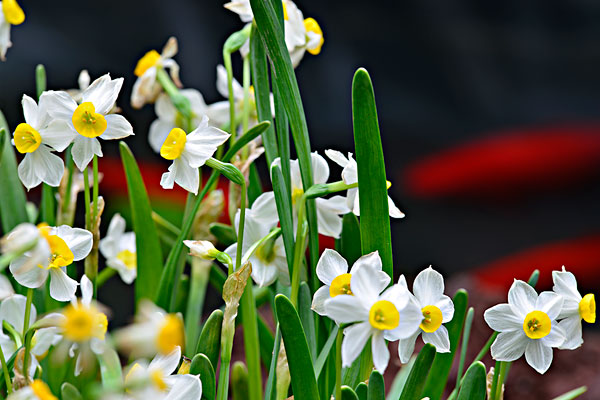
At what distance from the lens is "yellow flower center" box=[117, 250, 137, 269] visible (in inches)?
20.3

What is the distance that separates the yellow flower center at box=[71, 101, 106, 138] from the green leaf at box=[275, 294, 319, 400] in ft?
0.38

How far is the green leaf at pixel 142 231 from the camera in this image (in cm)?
44

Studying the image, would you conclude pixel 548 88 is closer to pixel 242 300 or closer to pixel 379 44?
pixel 379 44

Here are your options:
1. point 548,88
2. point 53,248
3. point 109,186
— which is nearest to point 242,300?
point 53,248

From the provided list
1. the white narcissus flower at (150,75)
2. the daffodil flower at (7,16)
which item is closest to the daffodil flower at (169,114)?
the white narcissus flower at (150,75)

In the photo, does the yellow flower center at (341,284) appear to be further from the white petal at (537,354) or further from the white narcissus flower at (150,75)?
the white narcissus flower at (150,75)

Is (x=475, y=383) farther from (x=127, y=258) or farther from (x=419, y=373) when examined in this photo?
(x=127, y=258)

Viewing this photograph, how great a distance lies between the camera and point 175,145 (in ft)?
1.00

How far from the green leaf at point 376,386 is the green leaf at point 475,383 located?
0.06m

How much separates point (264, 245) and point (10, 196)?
223 millimetres

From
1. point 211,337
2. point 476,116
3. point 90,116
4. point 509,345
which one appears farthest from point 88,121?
point 476,116

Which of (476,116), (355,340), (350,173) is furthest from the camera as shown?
(476,116)

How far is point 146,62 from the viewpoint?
19.3 inches

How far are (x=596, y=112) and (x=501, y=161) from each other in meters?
0.26
